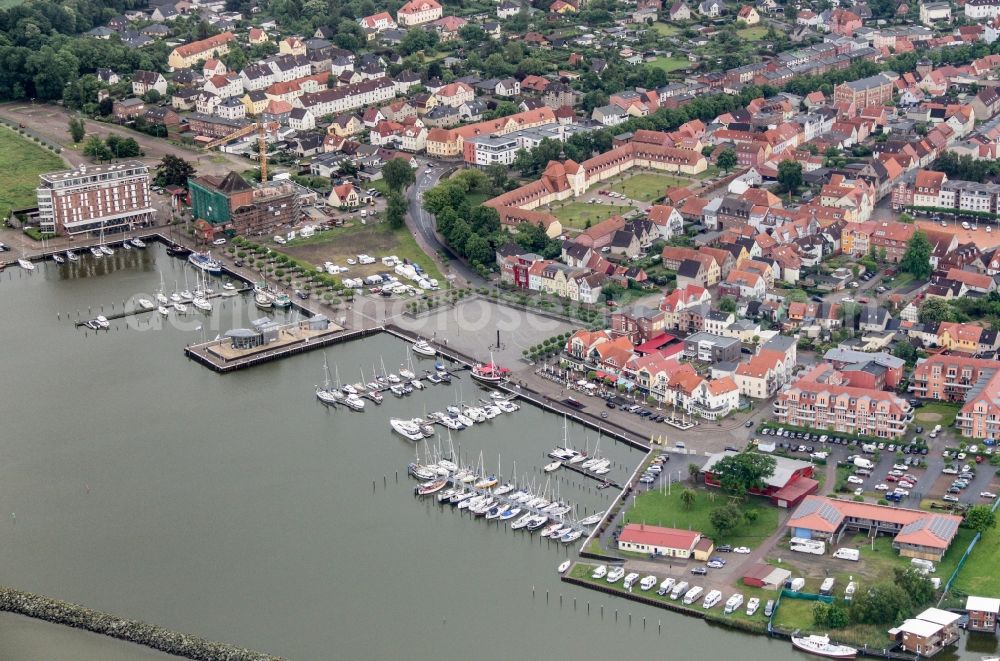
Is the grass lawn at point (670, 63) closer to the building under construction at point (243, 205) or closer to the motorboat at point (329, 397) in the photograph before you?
the building under construction at point (243, 205)

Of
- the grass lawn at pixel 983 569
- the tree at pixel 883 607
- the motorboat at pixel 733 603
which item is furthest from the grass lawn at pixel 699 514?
the grass lawn at pixel 983 569

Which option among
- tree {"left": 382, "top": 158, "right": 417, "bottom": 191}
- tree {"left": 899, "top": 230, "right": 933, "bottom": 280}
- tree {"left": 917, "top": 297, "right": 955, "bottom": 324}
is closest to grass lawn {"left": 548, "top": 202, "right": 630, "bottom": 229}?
tree {"left": 382, "top": 158, "right": 417, "bottom": 191}

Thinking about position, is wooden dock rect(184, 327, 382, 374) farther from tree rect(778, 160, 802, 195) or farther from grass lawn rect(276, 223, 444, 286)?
tree rect(778, 160, 802, 195)

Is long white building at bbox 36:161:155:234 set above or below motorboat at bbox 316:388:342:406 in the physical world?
above

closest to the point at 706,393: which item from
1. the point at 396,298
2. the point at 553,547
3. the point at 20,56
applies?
the point at 553,547

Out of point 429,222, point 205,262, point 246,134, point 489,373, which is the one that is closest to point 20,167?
point 246,134

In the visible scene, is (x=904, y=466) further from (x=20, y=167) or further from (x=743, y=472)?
(x=20, y=167)
